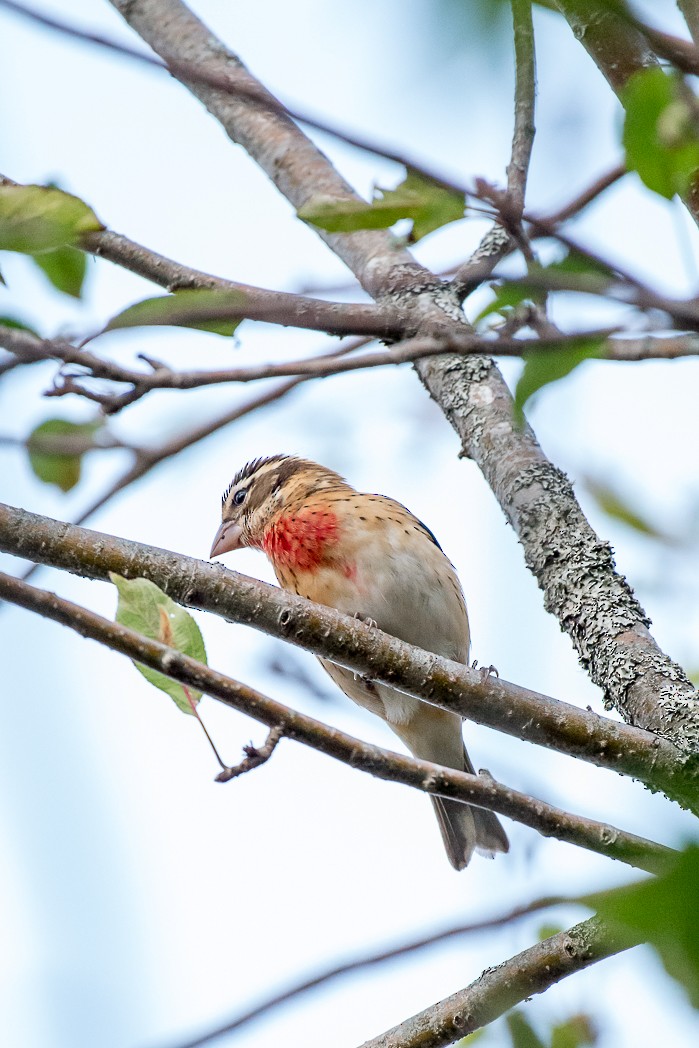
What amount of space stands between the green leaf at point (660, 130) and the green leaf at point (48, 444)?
118 cm

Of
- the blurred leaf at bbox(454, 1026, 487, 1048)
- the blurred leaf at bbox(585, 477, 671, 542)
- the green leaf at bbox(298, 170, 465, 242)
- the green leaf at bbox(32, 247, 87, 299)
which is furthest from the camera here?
the blurred leaf at bbox(585, 477, 671, 542)

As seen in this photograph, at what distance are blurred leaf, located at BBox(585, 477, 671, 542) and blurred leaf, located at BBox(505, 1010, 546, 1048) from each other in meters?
2.17

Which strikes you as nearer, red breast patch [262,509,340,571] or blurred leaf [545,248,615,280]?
blurred leaf [545,248,615,280]

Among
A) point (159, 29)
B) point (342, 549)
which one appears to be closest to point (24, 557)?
point (342, 549)

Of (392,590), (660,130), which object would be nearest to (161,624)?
(660,130)

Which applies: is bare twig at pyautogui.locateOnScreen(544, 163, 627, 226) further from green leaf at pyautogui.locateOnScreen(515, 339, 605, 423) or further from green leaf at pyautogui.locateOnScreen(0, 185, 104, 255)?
green leaf at pyautogui.locateOnScreen(515, 339, 605, 423)

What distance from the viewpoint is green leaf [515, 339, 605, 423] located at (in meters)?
1.66

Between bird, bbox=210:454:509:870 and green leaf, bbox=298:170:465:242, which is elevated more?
bird, bbox=210:454:509:870

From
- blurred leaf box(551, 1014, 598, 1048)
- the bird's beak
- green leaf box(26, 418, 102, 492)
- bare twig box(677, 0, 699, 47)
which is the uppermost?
the bird's beak

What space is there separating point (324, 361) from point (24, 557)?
4.40 ft

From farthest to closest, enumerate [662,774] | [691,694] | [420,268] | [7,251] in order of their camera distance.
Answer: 1. [420,268]
2. [691,694]
3. [662,774]
4. [7,251]

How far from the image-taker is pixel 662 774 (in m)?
2.68

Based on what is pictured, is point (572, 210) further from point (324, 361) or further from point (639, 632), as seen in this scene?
point (324, 361)

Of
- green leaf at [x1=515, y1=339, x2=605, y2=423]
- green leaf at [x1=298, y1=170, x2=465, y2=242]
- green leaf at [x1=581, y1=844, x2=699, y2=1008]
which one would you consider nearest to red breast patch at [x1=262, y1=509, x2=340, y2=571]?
green leaf at [x1=298, y1=170, x2=465, y2=242]
